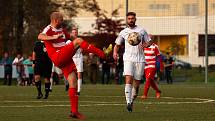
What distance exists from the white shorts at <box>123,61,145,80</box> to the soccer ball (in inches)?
19.2

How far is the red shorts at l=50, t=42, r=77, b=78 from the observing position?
49.7 feet

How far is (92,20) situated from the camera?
245 ft

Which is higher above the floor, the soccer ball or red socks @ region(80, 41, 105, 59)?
the soccer ball

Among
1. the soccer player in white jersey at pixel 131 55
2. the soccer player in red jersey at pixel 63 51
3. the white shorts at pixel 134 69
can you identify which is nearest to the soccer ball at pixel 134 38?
the soccer player in white jersey at pixel 131 55

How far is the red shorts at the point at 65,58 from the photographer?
15156 millimetres

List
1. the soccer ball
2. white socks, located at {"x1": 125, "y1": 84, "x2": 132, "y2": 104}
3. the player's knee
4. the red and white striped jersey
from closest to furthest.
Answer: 1. the player's knee
2. white socks, located at {"x1": 125, "y1": 84, "x2": 132, "y2": 104}
3. the soccer ball
4. the red and white striped jersey

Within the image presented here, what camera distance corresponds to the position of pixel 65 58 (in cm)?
1535

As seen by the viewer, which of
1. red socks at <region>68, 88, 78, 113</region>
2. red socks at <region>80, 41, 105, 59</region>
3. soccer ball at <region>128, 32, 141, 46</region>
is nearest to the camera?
red socks at <region>80, 41, 105, 59</region>

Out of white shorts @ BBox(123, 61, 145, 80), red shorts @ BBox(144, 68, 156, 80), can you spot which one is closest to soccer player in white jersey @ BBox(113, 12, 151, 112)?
white shorts @ BBox(123, 61, 145, 80)

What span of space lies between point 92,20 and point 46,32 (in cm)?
5854

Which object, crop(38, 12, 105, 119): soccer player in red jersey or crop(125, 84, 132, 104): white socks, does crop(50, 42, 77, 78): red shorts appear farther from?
crop(125, 84, 132, 104): white socks

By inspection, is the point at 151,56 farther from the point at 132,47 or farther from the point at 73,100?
the point at 73,100

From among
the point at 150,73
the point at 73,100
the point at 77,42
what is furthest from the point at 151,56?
the point at 77,42

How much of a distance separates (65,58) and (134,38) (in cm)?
283
